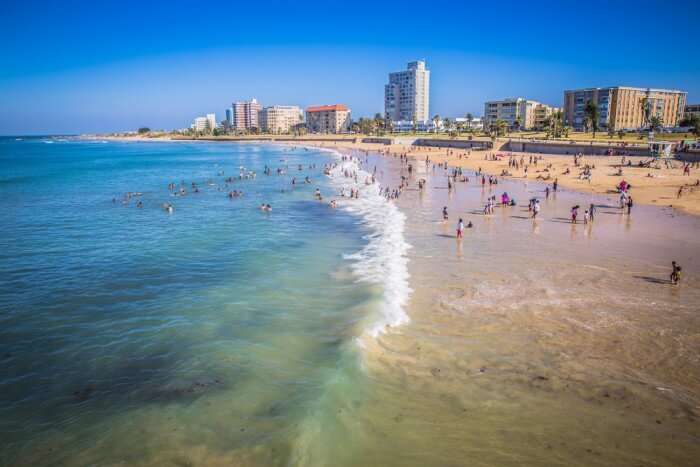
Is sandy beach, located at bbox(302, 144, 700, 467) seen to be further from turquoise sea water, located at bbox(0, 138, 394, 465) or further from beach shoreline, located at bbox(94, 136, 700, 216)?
beach shoreline, located at bbox(94, 136, 700, 216)

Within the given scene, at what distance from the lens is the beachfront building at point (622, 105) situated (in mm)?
129625

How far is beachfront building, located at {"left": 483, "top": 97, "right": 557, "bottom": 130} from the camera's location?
5866 inches

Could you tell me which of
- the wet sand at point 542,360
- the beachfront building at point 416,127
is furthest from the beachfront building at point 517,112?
the wet sand at point 542,360

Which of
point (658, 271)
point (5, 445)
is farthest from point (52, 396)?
point (658, 271)

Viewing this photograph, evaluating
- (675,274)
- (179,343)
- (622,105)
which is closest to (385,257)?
(179,343)

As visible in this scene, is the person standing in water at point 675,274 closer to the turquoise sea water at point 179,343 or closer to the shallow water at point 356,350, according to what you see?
the shallow water at point 356,350

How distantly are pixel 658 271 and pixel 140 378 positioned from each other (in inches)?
658

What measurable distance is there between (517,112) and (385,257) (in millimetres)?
146814

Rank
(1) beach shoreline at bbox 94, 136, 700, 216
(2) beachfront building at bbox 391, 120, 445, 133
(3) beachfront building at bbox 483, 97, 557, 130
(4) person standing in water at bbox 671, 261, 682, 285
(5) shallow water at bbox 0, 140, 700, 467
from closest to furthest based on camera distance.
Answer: (5) shallow water at bbox 0, 140, 700, 467
(4) person standing in water at bbox 671, 261, 682, 285
(1) beach shoreline at bbox 94, 136, 700, 216
(3) beachfront building at bbox 483, 97, 557, 130
(2) beachfront building at bbox 391, 120, 445, 133

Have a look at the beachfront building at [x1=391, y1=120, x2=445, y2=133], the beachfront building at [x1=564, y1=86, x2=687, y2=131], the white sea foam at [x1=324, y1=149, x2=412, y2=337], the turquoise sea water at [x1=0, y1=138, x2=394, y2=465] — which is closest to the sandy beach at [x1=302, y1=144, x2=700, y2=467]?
the white sea foam at [x1=324, y1=149, x2=412, y2=337]

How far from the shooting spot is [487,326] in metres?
11.9

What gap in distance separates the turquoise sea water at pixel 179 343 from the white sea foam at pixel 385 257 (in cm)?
42

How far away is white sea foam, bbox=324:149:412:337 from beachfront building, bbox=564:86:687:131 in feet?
380

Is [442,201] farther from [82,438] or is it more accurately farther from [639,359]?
[82,438]
